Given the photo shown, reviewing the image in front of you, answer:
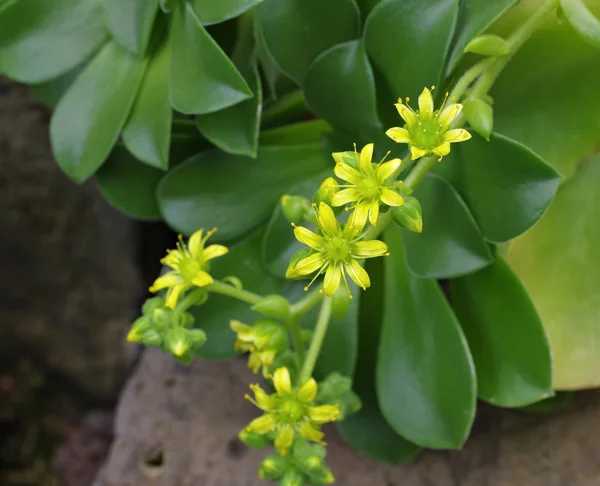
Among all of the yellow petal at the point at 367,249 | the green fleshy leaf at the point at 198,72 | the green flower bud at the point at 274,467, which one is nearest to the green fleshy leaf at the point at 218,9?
the green fleshy leaf at the point at 198,72

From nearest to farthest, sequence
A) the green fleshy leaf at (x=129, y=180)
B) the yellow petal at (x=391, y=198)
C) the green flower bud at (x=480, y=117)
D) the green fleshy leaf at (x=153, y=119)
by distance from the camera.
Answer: the yellow petal at (x=391, y=198)
the green flower bud at (x=480, y=117)
the green fleshy leaf at (x=153, y=119)
the green fleshy leaf at (x=129, y=180)

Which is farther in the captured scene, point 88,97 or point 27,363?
point 27,363

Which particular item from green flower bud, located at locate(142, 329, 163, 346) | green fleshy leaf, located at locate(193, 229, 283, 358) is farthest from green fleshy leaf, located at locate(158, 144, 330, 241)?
green flower bud, located at locate(142, 329, 163, 346)

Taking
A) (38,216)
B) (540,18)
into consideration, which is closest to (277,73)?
(540,18)

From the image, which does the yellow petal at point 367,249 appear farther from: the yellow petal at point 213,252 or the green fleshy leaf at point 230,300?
the green fleshy leaf at point 230,300

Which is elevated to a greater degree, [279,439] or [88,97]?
[88,97]

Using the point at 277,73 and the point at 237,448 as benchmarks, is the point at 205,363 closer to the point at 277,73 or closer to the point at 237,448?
the point at 237,448

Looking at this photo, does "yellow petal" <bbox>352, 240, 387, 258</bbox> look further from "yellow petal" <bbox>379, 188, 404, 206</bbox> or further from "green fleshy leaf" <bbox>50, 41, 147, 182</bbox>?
"green fleshy leaf" <bbox>50, 41, 147, 182</bbox>

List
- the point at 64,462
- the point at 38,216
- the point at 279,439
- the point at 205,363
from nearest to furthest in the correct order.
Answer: the point at 279,439 < the point at 205,363 < the point at 38,216 < the point at 64,462
